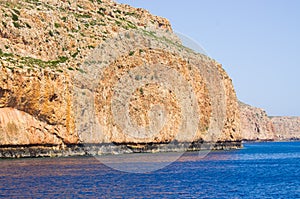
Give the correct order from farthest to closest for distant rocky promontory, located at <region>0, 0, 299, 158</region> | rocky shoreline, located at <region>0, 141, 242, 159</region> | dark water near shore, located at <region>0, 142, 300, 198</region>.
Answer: distant rocky promontory, located at <region>0, 0, 299, 158</region>, rocky shoreline, located at <region>0, 141, 242, 159</region>, dark water near shore, located at <region>0, 142, 300, 198</region>

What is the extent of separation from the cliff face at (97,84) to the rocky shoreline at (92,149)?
2.91ft

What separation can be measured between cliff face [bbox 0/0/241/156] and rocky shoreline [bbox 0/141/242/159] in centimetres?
89

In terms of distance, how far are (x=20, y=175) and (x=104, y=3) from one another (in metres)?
107

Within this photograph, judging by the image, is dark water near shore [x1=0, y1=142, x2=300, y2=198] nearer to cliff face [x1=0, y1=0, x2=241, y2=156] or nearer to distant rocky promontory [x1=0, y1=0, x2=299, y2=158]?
cliff face [x1=0, y1=0, x2=241, y2=156]

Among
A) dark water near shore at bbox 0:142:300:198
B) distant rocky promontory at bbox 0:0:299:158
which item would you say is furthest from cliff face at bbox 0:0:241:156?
dark water near shore at bbox 0:142:300:198

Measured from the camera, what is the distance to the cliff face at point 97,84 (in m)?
99.2

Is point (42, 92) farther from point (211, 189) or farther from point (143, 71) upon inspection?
point (211, 189)

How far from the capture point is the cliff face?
99.2 metres

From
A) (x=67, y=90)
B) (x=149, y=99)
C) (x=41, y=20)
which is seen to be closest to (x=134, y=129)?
(x=149, y=99)

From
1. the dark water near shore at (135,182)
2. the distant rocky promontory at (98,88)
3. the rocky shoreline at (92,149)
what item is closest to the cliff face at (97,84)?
the distant rocky promontory at (98,88)

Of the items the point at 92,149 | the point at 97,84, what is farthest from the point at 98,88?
the point at 92,149

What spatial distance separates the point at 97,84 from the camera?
117 meters

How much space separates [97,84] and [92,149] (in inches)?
520

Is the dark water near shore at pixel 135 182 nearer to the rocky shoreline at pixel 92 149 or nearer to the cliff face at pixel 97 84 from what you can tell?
the rocky shoreline at pixel 92 149
